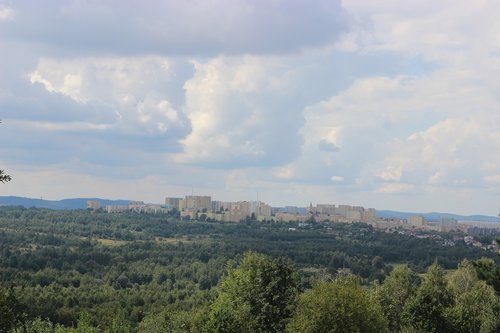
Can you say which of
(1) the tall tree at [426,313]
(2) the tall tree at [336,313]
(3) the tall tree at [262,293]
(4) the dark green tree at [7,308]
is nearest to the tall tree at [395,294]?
(1) the tall tree at [426,313]

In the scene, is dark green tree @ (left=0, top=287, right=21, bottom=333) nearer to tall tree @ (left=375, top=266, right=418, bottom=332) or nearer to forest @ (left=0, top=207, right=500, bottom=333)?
forest @ (left=0, top=207, right=500, bottom=333)

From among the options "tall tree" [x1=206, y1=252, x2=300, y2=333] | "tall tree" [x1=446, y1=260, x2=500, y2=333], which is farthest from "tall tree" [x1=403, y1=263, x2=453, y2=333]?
"tall tree" [x1=206, y1=252, x2=300, y2=333]

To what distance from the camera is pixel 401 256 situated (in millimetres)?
156375

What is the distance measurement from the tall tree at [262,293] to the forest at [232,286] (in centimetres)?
8

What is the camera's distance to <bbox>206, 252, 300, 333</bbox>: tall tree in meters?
40.3

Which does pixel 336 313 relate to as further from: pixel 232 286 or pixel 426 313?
pixel 426 313

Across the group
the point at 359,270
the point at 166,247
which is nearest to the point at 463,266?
the point at 359,270

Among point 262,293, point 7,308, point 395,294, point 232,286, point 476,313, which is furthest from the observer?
point 395,294

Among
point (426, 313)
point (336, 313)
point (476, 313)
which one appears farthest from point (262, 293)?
point (476, 313)

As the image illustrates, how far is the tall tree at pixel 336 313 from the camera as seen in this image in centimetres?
3453

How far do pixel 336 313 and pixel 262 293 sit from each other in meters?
7.87

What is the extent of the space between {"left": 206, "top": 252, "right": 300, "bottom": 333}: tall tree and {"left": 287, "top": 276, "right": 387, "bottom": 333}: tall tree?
425 centimetres

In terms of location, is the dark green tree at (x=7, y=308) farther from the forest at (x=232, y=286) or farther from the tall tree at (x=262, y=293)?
the tall tree at (x=262, y=293)

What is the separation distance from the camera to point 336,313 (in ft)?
114
